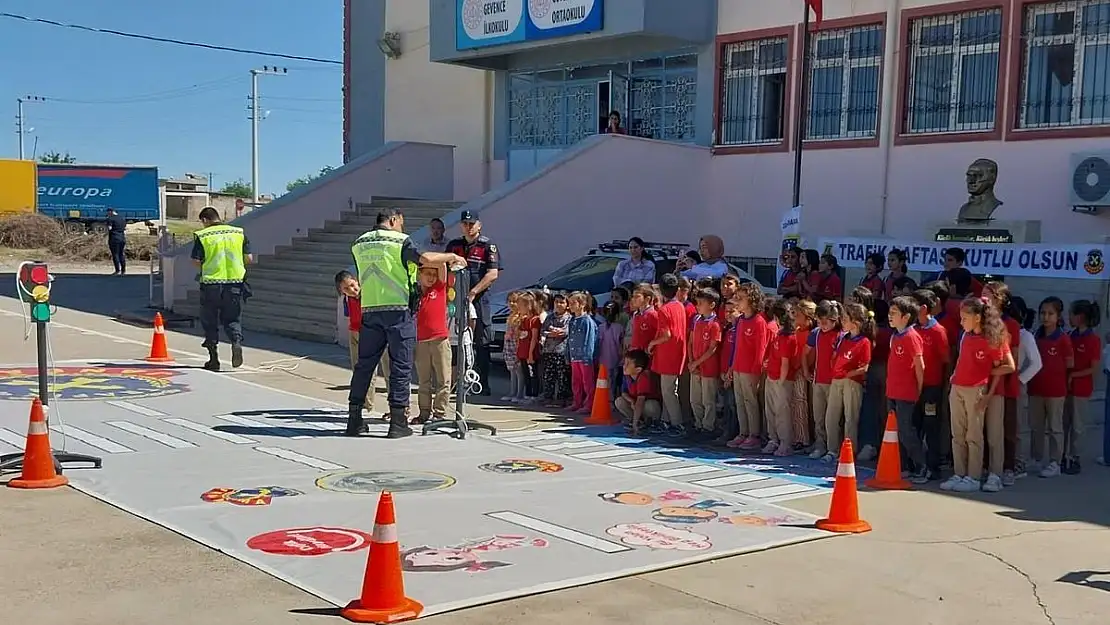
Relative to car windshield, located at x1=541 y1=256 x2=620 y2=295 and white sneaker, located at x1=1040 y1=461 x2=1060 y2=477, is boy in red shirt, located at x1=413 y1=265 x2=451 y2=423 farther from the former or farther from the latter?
white sneaker, located at x1=1040 y1=461 x2=1060 y2=477

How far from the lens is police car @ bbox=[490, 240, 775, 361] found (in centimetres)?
1456

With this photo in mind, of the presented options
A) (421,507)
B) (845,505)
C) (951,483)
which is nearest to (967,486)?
(951,483)

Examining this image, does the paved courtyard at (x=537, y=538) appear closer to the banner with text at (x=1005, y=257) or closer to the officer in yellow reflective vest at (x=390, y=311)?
the officer in yellow reflective vest at (x=390, y=311)

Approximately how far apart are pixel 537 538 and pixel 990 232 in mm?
9039

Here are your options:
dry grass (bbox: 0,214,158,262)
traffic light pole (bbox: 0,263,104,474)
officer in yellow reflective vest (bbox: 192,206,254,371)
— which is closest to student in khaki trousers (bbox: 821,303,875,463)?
traffic light pole (bbox: 0,263,104,474)

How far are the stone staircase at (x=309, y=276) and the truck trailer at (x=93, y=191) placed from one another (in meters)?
28.5

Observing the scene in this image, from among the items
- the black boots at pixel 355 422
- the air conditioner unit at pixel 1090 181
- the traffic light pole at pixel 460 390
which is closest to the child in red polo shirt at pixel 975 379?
the traffic light pole at pixel 460 390

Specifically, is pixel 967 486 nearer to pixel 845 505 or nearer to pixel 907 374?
pixel 907 374

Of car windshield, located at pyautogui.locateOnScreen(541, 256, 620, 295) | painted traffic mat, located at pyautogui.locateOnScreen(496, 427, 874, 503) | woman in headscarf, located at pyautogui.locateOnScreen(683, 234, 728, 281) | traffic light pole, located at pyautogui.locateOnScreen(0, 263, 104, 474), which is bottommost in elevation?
painted traffic mat, located at pyautogui.locateOnScreen(496, 427, 874, 503)

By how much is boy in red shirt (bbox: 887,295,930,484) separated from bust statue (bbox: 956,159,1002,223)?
6.57 m

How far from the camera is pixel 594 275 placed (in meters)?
15.8

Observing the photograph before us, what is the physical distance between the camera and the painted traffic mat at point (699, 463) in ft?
29.4

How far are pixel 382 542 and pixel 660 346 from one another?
6043 mm

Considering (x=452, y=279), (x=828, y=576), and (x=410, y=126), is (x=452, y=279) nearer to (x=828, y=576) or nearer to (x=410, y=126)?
(x=828, y=576)
